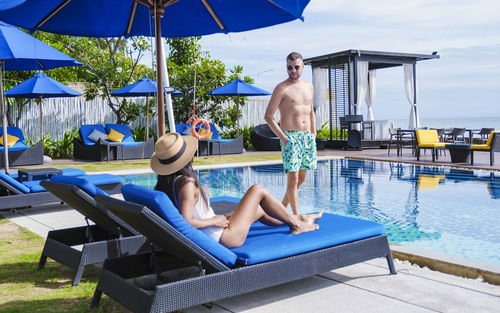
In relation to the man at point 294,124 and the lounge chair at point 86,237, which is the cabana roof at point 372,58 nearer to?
the man at point 294,124

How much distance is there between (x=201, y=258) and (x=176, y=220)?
0.87 ft

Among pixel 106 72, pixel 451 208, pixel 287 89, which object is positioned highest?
pixel 106 72

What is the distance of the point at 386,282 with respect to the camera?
11.5 feet

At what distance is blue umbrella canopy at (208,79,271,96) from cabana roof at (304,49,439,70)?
3.51 meters

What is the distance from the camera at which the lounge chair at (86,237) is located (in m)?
3.60

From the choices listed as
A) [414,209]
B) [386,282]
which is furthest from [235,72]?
[386,282]

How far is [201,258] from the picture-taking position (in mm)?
2883

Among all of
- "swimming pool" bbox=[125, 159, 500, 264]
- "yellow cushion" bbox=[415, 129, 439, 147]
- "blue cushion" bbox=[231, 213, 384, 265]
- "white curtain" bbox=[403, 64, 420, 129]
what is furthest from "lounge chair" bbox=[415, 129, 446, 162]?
"blue cushion" bbox=[231, 213, 384, 265]

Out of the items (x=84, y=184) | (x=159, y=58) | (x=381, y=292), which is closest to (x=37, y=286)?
(x=84, y=184)

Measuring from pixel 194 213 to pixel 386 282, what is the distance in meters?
1.47

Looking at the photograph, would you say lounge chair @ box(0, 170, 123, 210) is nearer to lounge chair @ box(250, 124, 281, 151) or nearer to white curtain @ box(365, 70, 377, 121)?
lounge chair @ box(250, 124, 281, 151)

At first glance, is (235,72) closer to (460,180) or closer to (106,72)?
Result: (106,72)

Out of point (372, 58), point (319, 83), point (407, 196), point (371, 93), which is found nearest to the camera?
point (407, 196)

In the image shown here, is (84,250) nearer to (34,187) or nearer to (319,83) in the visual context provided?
(34,187)
